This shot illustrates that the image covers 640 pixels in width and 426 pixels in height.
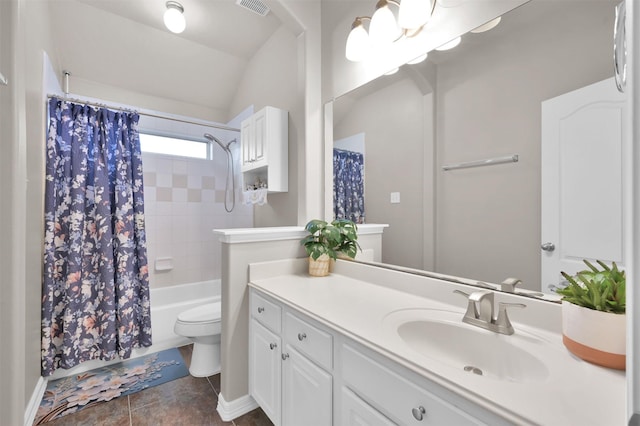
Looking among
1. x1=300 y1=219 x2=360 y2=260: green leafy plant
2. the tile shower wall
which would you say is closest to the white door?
x1=300 y1=219 x2=360 y2=260: green leafy plant

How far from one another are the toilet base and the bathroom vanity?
62cm

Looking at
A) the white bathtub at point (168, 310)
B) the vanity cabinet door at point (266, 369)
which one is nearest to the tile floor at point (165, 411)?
the vanity cabinet door at point (266, 369)

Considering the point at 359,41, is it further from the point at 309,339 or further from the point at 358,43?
the point at 309,339

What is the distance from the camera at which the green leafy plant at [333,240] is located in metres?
1.70

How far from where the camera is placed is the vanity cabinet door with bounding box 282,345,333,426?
1.04m

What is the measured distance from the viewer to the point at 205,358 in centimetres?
207

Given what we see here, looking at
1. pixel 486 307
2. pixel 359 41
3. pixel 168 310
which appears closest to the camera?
pixel 486 307

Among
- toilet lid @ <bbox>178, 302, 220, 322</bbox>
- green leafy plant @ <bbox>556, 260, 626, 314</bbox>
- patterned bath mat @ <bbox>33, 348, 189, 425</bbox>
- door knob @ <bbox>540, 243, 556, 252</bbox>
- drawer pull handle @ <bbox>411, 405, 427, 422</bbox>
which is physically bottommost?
patterned bath mat @ <bbox>33, 348, 189, 425</bbox>

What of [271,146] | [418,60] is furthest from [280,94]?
[418,60]

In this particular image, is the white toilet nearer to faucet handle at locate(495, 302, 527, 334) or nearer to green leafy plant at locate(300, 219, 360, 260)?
green leafy plant at locate(300, 219, 360, 260)

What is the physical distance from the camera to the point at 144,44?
2.54m

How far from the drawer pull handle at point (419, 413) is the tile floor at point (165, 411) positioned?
1.19m

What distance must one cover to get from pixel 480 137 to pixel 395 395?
3.22 ft

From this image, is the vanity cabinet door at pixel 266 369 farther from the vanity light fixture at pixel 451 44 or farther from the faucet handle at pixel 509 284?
the vanity light fixture at pixel 451 44
